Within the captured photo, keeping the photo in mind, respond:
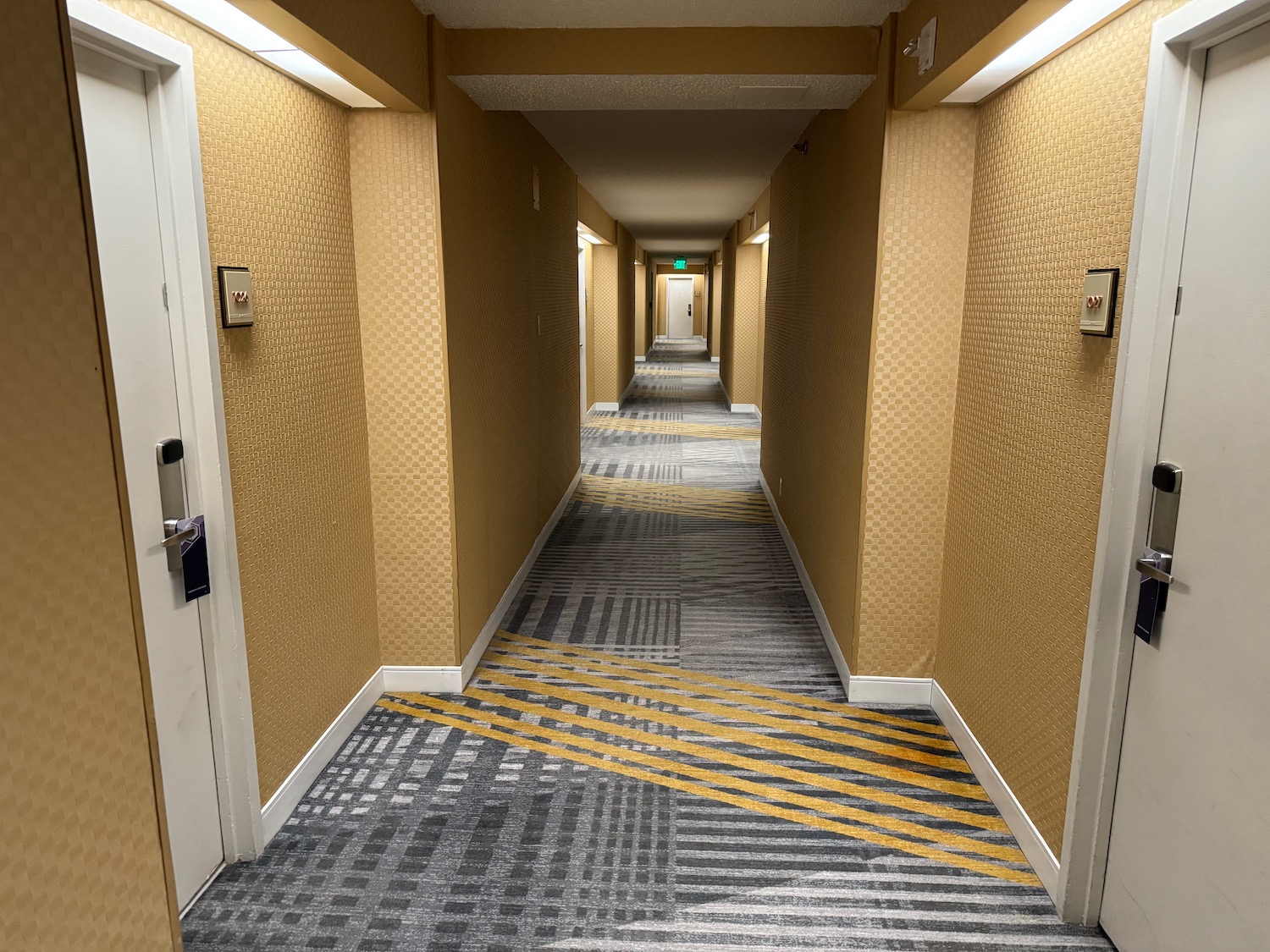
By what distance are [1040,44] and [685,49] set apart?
117cm

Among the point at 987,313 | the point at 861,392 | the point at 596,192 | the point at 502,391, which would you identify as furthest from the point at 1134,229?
the point at 596,192

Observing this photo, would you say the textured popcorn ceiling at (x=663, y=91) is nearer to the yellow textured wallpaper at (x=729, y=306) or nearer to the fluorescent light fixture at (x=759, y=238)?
the fluorescent light fixture at (x=759, y=238)

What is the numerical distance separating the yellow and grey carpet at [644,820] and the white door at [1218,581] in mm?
487

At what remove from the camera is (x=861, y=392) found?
3225 mm

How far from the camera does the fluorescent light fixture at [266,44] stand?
1948 mm

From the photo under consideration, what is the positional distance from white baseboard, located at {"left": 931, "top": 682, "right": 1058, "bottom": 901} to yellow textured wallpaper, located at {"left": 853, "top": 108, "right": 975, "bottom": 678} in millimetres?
246

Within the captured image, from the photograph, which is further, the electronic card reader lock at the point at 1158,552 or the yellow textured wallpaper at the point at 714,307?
the yellow textured wallpaper at the point at 714,307

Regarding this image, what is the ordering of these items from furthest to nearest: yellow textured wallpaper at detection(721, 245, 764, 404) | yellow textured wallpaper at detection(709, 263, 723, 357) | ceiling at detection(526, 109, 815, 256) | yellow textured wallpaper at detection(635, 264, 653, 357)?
yellow textured wallpaper at detection(635, 264, 653, 357) → yellow textured wallpaper at detection(709, 263, 723, 357) → yellow textured wallpaper at detection(721, 245, 764, 404) → ceiling at detection(526, 109, 815, 256)

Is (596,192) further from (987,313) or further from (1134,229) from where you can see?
(1134,229)

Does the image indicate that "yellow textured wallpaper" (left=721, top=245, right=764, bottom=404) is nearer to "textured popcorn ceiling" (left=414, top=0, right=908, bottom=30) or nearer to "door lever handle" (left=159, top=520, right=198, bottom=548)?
"textured popcorn ceiling" (left=414, top=0, right=908, bottom=30)

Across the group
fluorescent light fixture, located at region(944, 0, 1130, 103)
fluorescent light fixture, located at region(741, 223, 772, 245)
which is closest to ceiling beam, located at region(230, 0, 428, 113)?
fluorescent light fixture, located at region(944, 0, 1130, 103)

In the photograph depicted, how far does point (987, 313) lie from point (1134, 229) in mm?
914

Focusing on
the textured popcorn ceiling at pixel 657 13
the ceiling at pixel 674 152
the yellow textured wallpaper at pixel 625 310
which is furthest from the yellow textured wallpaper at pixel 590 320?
the textured popcorn ceiling at pixel 657 13

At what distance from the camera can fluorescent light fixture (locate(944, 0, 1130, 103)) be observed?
1.93 m
